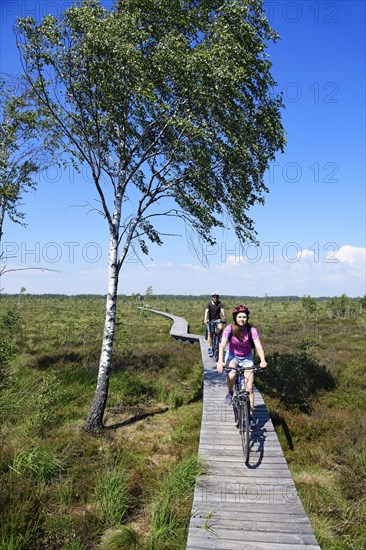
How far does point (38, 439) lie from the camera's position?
8.41 metres

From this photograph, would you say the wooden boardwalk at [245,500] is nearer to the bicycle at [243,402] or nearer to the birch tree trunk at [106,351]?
the bicycle at [243,402]

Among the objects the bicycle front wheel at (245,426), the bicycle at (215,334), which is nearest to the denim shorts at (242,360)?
the bicycle front wheel at (245,426)

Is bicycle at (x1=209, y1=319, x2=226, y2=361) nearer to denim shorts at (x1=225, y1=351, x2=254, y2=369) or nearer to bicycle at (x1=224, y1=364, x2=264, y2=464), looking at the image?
denim shorts at (x1=225, y1=351, x2=254, y2=369)

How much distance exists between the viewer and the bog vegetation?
5.77 meters

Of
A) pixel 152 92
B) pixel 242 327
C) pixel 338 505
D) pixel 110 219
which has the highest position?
pixel 152 92

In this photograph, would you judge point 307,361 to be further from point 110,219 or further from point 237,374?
point 110,219

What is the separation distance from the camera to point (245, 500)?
221 inches

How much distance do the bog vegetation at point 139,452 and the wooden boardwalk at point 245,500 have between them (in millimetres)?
584

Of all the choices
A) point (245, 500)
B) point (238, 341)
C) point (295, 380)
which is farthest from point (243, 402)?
point (295, 380)

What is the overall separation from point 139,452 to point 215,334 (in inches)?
266

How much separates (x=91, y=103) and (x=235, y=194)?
4.53 m

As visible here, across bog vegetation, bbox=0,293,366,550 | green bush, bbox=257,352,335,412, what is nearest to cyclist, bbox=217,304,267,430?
bog vegetation, bbox=0,293,366,550

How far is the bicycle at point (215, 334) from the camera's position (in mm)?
14123

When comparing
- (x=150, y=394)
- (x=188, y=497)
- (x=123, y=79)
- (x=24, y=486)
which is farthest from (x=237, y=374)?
(x=123, y=79)
